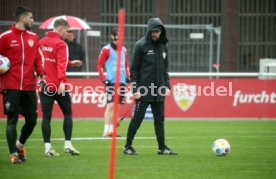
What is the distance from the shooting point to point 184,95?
23.2 meters

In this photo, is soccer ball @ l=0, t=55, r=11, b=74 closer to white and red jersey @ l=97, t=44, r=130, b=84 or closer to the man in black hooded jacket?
the man in black hooded jacket

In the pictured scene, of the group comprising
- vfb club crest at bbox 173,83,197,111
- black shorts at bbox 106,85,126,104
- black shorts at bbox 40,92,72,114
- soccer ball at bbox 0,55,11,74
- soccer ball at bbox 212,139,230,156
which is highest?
soccer ball at bbox 0,55,11,74

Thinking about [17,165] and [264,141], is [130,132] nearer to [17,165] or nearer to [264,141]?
[17,165]

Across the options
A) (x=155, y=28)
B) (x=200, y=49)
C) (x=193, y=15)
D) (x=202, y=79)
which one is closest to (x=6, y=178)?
(x=155, y=28)

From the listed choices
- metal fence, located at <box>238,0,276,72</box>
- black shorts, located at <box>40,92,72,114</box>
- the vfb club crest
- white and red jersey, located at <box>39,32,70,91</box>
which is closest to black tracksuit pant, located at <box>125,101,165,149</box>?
black shorts, located at <box>40,92,72,114</box>

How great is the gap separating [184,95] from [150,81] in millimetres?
9553

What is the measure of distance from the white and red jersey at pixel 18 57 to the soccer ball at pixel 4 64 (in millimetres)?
102

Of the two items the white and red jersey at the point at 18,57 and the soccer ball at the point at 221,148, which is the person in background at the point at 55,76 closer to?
the white and red jersey at the point at 18,57

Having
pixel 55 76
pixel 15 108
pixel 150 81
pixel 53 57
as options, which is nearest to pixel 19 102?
pixel 15 108

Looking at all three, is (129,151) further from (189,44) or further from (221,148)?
(189,44)

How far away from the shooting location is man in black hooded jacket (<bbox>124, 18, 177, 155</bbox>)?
1374cm

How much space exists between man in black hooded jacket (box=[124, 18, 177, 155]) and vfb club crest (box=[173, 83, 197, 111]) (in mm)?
9353

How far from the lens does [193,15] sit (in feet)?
92.9

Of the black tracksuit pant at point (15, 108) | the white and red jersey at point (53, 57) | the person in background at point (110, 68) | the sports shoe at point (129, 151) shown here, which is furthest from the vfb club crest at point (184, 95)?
the black tracksuit pant at point (15, 108)
